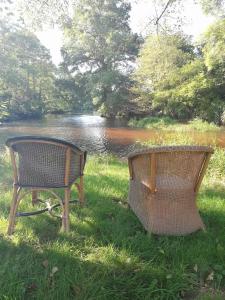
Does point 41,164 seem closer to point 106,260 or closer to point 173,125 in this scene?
point 106,260

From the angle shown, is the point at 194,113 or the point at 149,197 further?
the point at 194,113

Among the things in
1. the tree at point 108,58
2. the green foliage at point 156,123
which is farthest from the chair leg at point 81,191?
the tree at point 108,58

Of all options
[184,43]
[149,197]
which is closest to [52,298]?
[149,197]

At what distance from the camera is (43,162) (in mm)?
3018

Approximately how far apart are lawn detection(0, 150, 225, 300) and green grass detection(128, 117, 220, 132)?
20.3 metres

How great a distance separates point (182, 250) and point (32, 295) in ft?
4.08

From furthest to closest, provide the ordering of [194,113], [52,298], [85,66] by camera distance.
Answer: [85,66], [194,113], [52,298]

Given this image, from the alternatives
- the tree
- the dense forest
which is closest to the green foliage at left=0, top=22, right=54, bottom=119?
the dense forest

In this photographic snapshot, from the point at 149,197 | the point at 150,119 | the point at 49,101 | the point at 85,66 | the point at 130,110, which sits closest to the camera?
the point at 149,197

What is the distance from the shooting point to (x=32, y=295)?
2195 mm

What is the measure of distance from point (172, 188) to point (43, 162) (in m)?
1.17

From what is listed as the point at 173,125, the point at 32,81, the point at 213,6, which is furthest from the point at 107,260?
the point at 32,81

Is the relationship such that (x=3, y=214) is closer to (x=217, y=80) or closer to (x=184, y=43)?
(x=217, y=80)

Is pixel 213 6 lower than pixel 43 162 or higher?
higher
